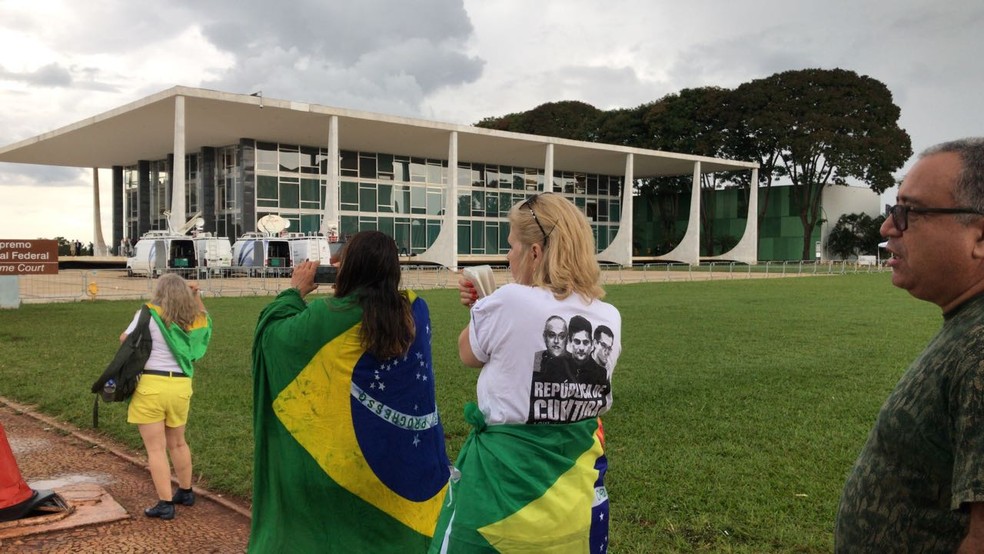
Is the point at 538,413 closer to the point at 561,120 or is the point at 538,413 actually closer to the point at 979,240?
the point at 979,240

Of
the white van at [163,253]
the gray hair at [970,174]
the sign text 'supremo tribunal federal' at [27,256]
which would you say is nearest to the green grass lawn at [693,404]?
the sign text 'supremo tribunal federal' at [27,256]

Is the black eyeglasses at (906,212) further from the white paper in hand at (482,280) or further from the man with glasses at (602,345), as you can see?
the white paper in hand at (482,280)

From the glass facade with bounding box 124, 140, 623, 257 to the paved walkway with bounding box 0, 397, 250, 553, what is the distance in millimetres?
30688

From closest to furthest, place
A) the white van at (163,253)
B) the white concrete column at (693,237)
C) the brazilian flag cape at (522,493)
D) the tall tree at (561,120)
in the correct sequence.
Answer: the brazilian flag cape at (522,493), the white van at (163,253), the white concrete column at (693,237), the tall tree at (561,120)

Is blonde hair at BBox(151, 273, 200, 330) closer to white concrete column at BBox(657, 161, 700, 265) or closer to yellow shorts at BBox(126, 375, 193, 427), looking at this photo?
yellow shorts at BBox(126, 375, 193, 427)

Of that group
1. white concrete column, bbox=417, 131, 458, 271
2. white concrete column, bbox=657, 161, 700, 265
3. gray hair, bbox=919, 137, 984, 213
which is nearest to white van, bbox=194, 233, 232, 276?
white concrete column, bbox=417, 131, 458, 271

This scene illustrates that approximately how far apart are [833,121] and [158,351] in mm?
52404

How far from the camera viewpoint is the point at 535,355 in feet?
7.54

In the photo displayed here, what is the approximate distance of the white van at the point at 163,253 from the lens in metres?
31.1

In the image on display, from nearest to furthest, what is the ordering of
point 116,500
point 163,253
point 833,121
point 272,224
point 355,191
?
point 116,500
point 163,253
point 272,224
point 355,191
point 833,121

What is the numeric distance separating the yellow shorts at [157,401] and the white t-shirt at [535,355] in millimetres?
3232

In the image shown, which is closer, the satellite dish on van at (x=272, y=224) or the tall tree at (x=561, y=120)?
the satellite dish on van at (x=272, y=224)

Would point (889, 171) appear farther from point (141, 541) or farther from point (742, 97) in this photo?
point (141, 541)

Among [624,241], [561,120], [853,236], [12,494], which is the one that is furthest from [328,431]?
[561,120]
